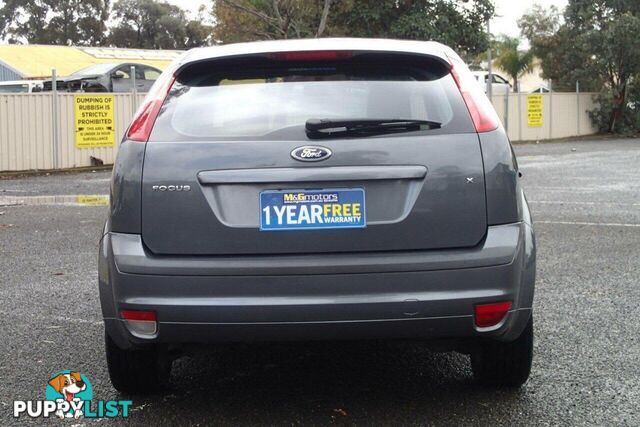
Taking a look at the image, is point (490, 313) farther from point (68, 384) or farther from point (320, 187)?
point (68, 384)

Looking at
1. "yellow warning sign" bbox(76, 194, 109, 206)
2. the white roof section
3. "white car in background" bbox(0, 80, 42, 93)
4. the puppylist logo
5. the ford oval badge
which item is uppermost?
"white car in background" bbox(0, 80, 42, 93)

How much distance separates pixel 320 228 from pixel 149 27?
68.0 meters

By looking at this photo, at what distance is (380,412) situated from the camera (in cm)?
371

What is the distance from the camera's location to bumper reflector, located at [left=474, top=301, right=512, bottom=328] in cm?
335

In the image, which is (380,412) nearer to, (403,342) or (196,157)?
(403,342)

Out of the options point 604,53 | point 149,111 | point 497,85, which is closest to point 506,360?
point 149,111

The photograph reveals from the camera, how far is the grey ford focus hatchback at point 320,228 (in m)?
3.31

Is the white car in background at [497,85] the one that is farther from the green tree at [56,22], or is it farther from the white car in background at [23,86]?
the green tree at [56,22]

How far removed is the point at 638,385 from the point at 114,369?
→ 92.9 inches

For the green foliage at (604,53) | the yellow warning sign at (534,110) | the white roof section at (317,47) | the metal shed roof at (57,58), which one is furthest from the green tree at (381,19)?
the white roof section at (317,47)

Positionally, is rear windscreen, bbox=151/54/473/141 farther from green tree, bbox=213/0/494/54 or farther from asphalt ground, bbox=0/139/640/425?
green tree, bbox=213/0/494/54

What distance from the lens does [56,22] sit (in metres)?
63.9

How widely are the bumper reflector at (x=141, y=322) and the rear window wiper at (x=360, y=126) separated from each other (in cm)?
94

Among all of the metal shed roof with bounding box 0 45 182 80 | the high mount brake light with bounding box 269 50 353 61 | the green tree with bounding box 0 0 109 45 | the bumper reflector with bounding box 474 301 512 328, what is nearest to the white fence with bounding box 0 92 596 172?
the high mount brake light with bounding box 269 50 353 61
